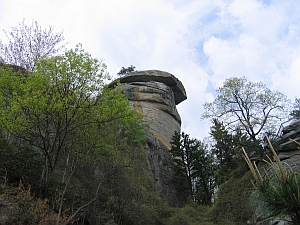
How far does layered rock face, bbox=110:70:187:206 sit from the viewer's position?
21.4 meters

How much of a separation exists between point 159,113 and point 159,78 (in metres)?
4.59

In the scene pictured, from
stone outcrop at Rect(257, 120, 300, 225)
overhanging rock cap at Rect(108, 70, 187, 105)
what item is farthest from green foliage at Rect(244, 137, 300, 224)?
overhanging rock cap at Rect(108, 70, 187, 105)

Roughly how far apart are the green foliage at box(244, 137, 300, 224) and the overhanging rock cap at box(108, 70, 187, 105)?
26182 millimetres

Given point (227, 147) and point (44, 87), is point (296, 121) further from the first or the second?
point (44, 87)

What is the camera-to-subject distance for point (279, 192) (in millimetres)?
3697

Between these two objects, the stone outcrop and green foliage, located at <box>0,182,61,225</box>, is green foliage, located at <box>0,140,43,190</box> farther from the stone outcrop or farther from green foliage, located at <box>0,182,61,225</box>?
the stone outcrop

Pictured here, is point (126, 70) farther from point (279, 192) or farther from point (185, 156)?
point (279, 192)

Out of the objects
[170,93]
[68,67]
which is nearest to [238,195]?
[68,67]

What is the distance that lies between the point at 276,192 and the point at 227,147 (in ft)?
54.9

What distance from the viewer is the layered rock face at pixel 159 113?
843 inches

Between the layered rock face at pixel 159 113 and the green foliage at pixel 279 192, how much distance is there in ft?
54.2

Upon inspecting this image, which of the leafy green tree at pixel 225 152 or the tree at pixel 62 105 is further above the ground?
the leafy green tree at pixel 225 152

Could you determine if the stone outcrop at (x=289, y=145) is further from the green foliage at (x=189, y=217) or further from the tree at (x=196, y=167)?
the tree at (x=196, y=167)

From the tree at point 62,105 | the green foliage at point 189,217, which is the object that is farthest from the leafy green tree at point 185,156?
the tree at point 62,105
